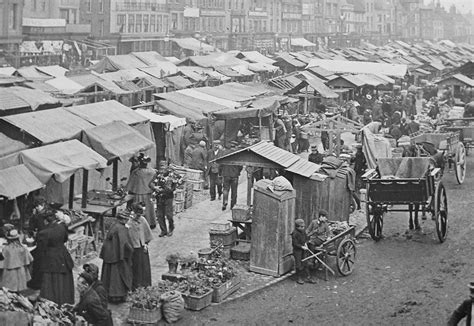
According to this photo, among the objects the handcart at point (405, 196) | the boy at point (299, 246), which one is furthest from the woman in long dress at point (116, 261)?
the handcart at point (405, 196)

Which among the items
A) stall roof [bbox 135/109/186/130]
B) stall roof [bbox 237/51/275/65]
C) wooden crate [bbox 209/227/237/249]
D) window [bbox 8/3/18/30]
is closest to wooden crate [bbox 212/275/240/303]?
wooden crate [bbox 209/227/237/249]

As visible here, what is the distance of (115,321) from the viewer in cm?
1154

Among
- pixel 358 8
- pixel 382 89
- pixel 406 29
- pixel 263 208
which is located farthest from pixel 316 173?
pixel 406 29

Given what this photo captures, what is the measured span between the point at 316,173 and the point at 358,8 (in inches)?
5057

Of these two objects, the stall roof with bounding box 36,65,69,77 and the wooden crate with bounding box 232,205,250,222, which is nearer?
the wooden crate with bounding box 232,205,250,222

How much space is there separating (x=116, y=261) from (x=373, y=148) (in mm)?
10071

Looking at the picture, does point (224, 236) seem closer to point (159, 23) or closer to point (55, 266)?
point (55, 266)

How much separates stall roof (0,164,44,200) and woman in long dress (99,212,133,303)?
2.20 metres

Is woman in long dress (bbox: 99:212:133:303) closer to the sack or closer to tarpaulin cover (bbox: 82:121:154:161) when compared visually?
the sack

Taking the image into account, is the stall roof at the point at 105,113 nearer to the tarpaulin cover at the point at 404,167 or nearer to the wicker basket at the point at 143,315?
the tarpaulin cover at the point at 404,167

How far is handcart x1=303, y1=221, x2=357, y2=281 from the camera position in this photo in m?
13.6

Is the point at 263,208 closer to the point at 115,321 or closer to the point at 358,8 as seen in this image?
the point at 115,321

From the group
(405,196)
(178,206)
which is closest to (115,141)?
(178,206)

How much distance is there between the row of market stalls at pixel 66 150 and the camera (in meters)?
14.5
